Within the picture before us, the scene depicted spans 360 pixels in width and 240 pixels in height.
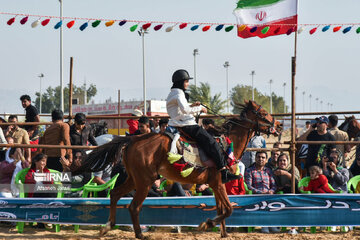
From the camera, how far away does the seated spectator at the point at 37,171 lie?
873cm

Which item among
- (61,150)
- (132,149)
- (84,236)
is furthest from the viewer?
(61,150)

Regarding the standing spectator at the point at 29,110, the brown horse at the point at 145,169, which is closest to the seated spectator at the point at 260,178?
the brown horse at the point at 145,169

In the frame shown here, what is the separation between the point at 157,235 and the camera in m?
8.23

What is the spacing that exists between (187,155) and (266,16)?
4152 millimetres

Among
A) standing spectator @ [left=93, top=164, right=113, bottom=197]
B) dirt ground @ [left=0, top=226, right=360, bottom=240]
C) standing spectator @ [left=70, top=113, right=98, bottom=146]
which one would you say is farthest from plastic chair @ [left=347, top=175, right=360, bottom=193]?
standing spectator @ [left=70, top=113, right=98, bottom=146]

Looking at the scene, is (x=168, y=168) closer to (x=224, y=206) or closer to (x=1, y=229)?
(x=224, y=206)

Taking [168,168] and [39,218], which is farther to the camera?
[39,218]

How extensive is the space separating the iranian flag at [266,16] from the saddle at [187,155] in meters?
3.36

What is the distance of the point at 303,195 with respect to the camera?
28.4 feet

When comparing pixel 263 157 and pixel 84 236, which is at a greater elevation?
pixel 263 157

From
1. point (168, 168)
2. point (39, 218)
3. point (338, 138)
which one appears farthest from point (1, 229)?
point (338, 138)

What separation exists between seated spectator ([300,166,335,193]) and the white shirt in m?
2.55

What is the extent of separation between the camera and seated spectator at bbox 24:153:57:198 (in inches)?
344

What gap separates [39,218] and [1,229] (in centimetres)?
75
